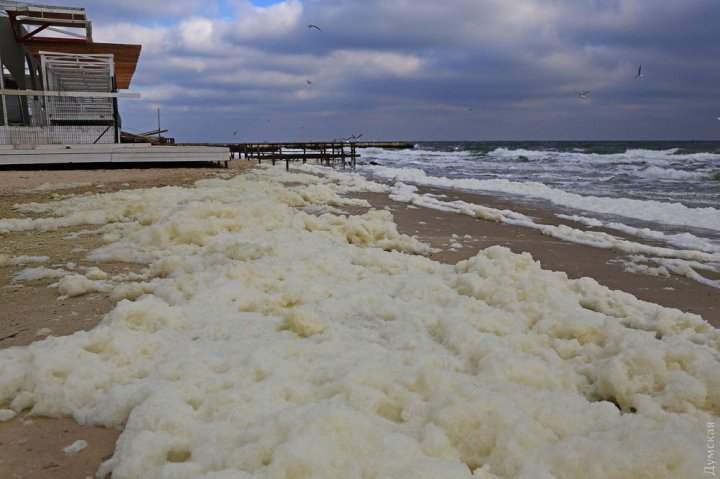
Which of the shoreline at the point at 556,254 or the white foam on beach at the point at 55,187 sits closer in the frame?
the shoreline at the point at 556,254

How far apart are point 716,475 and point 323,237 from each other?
156 inches

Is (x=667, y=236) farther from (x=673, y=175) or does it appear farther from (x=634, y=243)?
(x=673, y=175)

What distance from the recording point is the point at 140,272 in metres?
4.39

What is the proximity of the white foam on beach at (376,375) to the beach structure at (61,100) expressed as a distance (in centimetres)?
1279

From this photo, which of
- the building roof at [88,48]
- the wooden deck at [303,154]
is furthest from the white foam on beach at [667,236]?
the wooden deck at [303,154]

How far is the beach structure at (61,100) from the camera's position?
15.2 m

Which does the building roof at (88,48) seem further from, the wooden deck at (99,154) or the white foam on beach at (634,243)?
the white foam on beach at (634,243)

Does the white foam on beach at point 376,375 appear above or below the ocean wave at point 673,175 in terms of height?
above

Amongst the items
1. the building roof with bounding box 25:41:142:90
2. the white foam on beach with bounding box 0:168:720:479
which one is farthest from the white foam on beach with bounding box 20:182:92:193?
the building roof with bounding box 25:41:142:90

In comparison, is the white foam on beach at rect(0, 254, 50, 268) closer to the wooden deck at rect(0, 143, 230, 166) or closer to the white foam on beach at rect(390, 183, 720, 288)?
the white foam on beach at rect(390, 183, 720, 288)

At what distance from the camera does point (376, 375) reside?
7.70ft

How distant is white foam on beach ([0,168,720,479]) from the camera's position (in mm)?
1822

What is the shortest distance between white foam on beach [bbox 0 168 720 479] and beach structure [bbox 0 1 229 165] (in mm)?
12790

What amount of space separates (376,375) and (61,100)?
61.2ft
